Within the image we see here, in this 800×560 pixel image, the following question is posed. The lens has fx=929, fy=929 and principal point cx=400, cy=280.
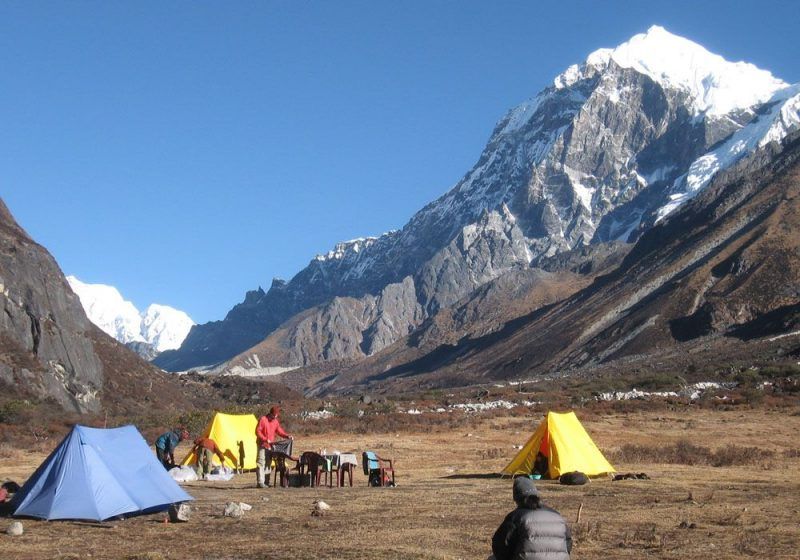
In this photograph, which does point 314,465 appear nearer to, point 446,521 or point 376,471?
point 376,471

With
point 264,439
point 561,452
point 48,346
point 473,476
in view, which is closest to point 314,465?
point 264,439

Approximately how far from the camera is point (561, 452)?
2483cm

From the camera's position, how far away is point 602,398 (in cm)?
6544

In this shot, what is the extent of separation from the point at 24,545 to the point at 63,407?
49225 millimetres

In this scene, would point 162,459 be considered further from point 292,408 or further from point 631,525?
point 292,408

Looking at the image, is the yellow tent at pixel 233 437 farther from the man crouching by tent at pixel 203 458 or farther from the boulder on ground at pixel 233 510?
the boulder on ground at pixel 233 510

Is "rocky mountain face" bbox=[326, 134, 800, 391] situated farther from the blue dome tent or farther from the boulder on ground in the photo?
the blue dome tent

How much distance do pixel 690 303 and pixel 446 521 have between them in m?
125

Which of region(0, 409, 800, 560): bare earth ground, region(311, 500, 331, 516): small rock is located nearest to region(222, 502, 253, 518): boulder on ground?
region(0, 409, 800, 560): bare earth ground

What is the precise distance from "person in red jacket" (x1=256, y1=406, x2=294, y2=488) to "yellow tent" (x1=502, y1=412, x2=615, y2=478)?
6460 millimetres

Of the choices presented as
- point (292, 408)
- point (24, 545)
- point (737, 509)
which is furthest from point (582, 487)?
point (292, 408)

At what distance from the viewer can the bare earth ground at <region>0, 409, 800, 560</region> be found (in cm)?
1380

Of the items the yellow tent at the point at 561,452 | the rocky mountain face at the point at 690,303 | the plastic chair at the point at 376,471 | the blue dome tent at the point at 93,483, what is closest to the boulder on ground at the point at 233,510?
the blue dome tent at the point at 93,483

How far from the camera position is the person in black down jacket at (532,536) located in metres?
9.41
